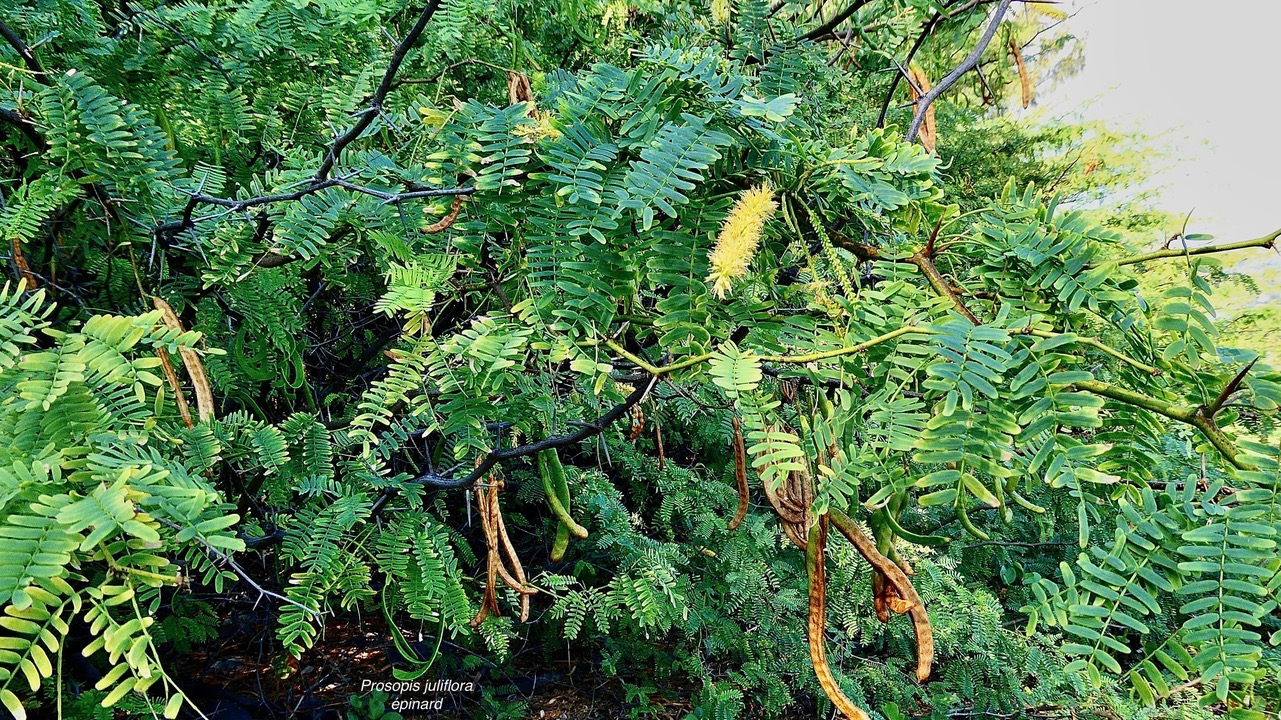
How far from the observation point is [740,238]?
0.56 meters

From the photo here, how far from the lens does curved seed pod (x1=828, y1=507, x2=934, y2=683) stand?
0.81 metres

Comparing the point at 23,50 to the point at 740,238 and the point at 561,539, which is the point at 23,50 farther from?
the point at 561,539

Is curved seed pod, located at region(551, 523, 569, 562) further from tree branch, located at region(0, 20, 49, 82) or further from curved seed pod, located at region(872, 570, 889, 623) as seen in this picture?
tree branch, located at region(0, 20, 49, 82)

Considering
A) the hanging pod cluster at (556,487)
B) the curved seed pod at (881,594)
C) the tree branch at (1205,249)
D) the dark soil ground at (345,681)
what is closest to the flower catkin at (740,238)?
the tree branch at (1205,249)

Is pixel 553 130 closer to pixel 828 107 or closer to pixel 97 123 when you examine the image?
pixel 97 123

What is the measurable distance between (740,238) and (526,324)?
0.33 metres

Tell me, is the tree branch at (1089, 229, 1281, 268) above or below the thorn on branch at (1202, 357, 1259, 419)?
above

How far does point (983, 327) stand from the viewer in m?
0.54

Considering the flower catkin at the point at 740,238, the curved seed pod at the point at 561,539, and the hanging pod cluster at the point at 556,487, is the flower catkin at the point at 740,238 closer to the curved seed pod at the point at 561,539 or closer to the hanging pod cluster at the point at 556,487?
the hanging pod cluster at the point at 556,487

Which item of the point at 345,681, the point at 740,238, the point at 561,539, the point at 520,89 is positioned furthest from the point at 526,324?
the point at 345,681

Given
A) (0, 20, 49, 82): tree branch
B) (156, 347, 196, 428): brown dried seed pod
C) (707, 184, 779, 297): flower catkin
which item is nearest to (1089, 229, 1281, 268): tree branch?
(707, 184, 779, 297): flower catkin

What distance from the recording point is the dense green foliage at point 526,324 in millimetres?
526

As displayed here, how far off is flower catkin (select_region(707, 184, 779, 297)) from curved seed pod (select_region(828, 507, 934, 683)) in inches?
14.3

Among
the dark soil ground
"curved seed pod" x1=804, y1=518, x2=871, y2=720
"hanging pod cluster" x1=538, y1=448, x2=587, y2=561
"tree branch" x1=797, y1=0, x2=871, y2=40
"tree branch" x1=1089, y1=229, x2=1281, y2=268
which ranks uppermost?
"tree branch" x1=797, y1=0, x2=871, y2=40
